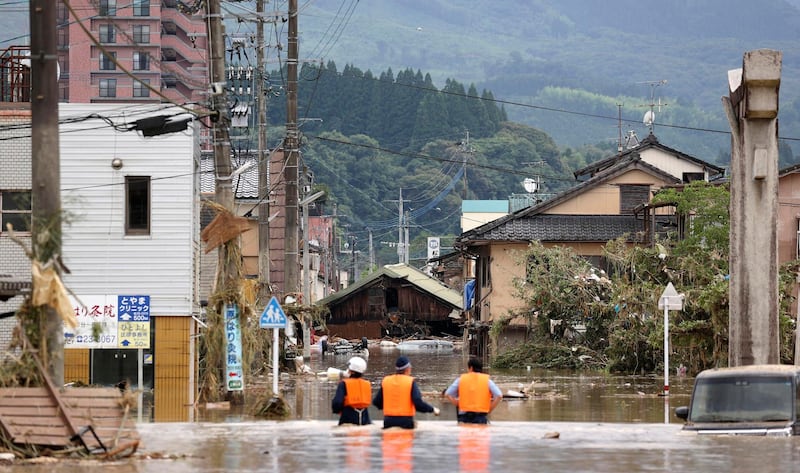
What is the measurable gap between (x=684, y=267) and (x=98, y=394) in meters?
27.3

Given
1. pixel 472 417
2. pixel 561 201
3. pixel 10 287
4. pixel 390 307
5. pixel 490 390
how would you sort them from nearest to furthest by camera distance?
pixel 490 390
pixel 472 417
pixel 10 287
pixel 561 201
pixel 390 307

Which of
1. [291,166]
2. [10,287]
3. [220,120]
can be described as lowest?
[10,287]

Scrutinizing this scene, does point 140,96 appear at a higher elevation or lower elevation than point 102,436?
higher

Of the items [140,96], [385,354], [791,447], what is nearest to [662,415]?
[791,447]

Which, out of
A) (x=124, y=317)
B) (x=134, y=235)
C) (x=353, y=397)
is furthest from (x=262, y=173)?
(x=353, y=397)

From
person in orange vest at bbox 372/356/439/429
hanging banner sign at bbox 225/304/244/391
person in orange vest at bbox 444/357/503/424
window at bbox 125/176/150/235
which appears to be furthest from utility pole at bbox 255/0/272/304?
person in orange vest at bbox 372/356/439/429

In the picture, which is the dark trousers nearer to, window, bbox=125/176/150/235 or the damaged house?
window, bbox=125/176/150/235

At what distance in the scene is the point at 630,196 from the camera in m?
54.5

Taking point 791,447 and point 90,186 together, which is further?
point 90,186

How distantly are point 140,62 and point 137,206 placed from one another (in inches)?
3504

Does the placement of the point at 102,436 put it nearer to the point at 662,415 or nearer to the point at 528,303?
the point at 662,415

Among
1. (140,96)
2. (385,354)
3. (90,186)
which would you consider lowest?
(385,354)

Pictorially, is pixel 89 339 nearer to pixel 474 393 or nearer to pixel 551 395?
pixel 551 395

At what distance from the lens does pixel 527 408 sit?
2794 centimetres
